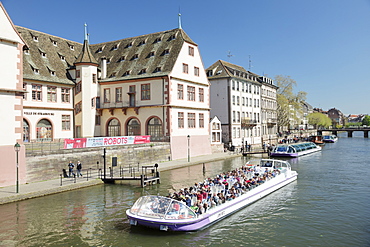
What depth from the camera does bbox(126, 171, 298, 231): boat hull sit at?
627 inches

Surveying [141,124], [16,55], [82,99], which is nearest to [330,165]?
[141,124]

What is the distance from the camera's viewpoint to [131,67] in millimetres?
44906

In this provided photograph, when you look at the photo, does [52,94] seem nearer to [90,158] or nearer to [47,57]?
[47,57]

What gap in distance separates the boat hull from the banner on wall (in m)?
15.2

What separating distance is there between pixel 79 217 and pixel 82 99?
1044 inches

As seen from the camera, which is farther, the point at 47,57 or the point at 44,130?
the point at 47,57

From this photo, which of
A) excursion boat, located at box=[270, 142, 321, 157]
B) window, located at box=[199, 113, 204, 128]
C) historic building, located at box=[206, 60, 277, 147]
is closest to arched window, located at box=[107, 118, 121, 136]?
window, located at box=[199, 113, 204, 128]

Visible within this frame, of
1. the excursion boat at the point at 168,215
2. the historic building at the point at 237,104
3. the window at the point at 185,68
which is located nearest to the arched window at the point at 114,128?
the window at the point at 185,68

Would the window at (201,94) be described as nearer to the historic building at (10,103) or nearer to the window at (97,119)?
the window at (97,119)

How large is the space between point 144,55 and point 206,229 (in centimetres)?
3289

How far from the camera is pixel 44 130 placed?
3866 centimetres

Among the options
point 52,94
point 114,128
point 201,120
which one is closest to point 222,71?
point 201,120

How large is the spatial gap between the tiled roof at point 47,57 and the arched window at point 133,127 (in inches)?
359

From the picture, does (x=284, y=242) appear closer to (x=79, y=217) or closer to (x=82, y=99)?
(x=79, y=217)
